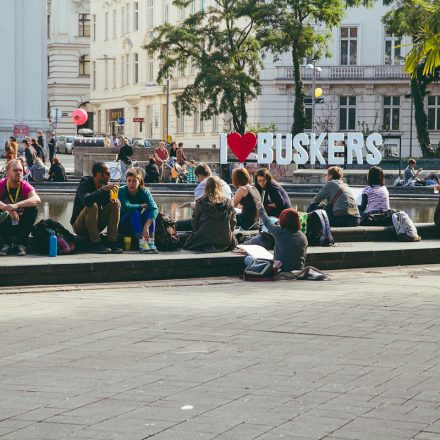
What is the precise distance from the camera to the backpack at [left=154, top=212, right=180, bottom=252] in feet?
51.0

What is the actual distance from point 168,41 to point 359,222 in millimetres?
36116

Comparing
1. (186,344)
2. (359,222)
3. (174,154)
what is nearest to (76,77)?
(174,154)

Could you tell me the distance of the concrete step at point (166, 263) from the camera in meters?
13.8

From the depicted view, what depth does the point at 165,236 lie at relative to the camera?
15.5 meters

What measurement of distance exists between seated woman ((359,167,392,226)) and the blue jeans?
418 centimetres

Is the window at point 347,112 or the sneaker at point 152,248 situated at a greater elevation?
the window at point 347,112

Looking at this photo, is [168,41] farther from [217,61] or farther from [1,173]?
[1,173]

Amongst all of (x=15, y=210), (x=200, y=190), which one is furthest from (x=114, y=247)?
(x=200, y=190)

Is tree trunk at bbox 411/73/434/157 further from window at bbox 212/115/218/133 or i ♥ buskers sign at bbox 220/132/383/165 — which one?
window at bbox 212/115/218/133

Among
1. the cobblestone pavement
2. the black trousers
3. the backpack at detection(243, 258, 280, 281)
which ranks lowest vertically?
the cobblestone pavement

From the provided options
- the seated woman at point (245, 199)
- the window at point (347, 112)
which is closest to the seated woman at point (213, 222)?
the seated woman at point (245, 199)

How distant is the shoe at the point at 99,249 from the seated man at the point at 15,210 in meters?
0.79

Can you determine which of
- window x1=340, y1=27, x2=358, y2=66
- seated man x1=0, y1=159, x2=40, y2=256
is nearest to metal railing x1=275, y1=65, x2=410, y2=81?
window x1=340, y1=27, x2=358, y2=66

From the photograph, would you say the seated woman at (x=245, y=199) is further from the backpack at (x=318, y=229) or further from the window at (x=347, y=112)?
the window at (x=347, y=112)
